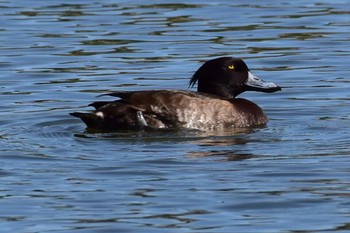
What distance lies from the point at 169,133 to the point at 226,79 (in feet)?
4.31

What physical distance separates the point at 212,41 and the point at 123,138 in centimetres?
635

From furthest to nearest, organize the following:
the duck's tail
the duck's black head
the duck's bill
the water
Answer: the duck's bill → the duck's black head → the duck's tail → the water

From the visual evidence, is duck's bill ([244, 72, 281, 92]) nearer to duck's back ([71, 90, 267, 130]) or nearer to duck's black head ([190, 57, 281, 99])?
duck's black head ([190, 57, 281, 99])

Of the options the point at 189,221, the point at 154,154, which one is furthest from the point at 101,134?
the point at 189,221

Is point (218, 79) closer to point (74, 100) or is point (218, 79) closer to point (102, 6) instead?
point (74, 100)

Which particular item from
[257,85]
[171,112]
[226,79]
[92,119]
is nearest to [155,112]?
[171,112]

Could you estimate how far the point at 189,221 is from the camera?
30.9 feet

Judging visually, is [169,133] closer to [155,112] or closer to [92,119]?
[155,112]

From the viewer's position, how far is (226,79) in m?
14.3

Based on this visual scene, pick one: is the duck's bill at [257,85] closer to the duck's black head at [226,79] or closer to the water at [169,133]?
the duck's black head at [226,79]

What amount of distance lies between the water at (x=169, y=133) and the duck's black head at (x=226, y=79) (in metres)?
0.46

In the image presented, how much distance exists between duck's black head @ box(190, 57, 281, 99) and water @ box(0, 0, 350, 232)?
18.0 inches

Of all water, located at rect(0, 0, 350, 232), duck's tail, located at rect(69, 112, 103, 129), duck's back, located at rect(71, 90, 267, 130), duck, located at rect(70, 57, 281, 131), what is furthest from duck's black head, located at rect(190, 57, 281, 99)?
duck's tail, located at rect(69, 112, 103, 129)

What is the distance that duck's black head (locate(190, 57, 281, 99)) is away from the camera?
14.2 metres
